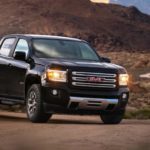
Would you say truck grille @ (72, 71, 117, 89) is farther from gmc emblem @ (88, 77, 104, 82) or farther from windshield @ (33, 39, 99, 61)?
windshield @ (33, 39, 99, 61)

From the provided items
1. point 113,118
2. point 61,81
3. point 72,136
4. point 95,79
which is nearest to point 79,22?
point 113,118

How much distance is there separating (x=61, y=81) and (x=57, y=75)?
14cm

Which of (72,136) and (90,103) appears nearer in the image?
(72,136)

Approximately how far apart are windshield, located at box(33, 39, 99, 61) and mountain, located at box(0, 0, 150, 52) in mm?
76654

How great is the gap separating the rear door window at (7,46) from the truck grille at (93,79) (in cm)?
243

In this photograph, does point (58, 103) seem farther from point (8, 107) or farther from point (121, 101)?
point (8, 107)

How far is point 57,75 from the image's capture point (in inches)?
539

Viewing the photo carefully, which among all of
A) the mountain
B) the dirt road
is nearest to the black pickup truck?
the dirt road

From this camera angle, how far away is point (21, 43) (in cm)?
1541

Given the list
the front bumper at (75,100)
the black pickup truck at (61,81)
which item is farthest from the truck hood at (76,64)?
the front bumper at (75,100)

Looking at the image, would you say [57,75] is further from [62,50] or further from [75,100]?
[62,50]

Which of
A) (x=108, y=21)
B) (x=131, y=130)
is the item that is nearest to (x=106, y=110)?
(x=131, y=130)

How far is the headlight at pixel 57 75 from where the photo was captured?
13.7 meters

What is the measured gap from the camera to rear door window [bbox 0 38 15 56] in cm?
1573
